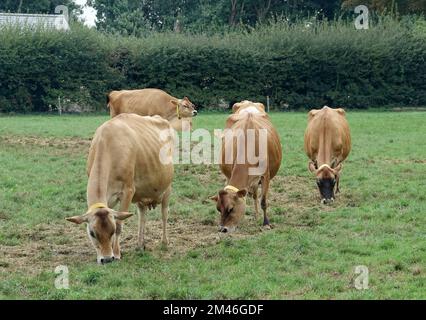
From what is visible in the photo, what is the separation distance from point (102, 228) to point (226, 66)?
93.9ft

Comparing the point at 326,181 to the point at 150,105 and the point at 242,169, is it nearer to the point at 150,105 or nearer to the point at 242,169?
the point at 242,169

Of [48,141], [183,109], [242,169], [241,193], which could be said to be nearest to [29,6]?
[48,141]

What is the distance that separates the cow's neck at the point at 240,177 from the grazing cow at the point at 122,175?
868mm

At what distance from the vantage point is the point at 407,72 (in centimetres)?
3794

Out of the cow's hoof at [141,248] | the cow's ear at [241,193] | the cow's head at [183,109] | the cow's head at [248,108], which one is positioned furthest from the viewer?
the cow's head at [183,109]

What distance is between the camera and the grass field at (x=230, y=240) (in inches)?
308

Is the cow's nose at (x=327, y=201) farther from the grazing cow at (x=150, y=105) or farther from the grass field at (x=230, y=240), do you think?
the grazing cow at (x=150, y=105)

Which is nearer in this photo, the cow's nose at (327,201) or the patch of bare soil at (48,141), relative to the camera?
the cow's nose at (327,201)

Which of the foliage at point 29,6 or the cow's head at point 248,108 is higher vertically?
the foliage at point 29,6

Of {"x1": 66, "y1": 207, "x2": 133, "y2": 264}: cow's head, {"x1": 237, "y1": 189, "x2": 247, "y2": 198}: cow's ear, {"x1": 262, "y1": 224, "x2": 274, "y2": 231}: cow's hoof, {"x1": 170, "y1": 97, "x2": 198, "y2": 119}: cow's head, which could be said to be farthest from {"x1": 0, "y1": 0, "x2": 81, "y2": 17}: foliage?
{"x1": 66, "y1": 207, "x2": 133, "y2": 264}: cow's head

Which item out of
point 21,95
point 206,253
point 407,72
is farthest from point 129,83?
point 206,253

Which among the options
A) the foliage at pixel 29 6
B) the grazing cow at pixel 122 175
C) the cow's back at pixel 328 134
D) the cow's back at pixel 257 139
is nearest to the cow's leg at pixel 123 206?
the grazing cow at pixel 122 175

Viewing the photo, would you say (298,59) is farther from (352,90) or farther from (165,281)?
(165,281)

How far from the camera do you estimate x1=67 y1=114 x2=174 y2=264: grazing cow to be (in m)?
8.27
